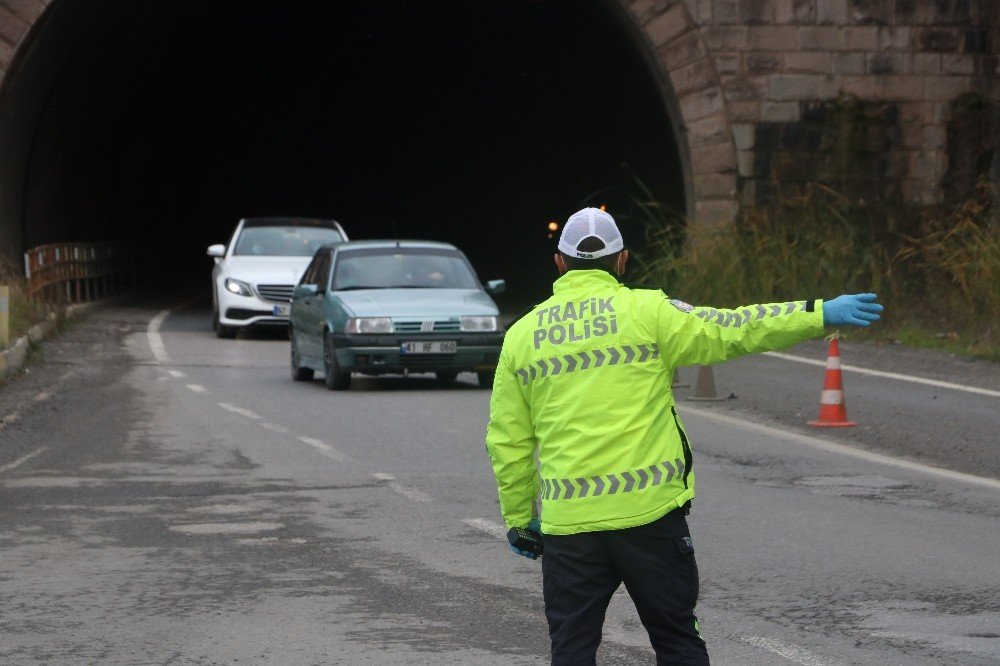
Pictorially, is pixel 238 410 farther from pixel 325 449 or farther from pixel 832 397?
pixel 832 397

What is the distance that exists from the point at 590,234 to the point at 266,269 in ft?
63.9

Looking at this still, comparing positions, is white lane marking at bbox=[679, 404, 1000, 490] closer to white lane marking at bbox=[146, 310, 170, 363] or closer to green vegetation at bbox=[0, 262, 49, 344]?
white lane marking at bbox=[146, 310, 170, 363]

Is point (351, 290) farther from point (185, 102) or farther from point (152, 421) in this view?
point (185, 102)

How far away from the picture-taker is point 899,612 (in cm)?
702

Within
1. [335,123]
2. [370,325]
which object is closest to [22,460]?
[370,325]

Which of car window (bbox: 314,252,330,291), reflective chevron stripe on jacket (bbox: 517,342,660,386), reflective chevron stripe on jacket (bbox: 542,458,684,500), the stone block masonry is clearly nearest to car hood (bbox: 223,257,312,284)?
car window (bbox: 314,252,330,291)

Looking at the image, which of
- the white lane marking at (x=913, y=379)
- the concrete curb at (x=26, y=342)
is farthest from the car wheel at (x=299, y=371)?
the white lane marking at (x=913, y=379)

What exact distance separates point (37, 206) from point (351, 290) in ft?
45.8

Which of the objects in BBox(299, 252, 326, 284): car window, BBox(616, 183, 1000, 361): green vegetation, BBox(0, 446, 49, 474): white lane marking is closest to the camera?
BBox(0, 446, 49, 474): white lane marking

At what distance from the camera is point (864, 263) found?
72.9 feet

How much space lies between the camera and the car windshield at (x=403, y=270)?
709 inches

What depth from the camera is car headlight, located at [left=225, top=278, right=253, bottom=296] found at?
926 inches

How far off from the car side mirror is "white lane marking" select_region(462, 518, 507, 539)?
28.7 ft

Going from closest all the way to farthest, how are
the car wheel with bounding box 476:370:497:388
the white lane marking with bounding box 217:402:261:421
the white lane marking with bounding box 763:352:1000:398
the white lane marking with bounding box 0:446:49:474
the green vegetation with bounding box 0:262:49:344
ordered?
the white lane marking with bounding box 0:446:49:474
the white lane marking with bounding box 217:402:261:421
the white lane marking with bounding box 763:352:1000:398
the car wheel with bounding box 476:370:497:388
the green vegetation with bounding box 0:262:49:344
